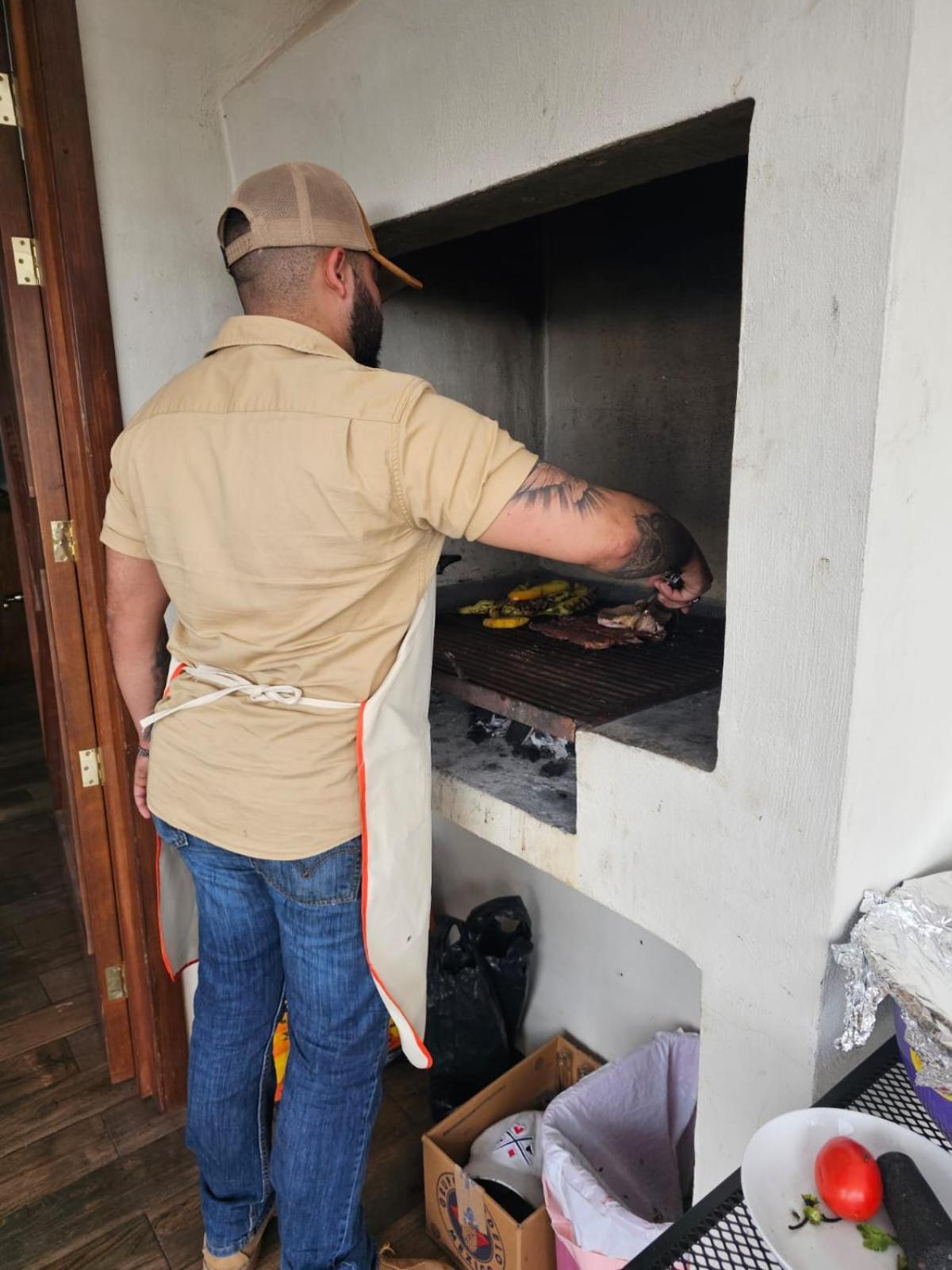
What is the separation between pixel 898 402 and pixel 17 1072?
2636mm

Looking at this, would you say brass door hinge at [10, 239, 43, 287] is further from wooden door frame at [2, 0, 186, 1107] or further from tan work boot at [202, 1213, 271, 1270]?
tan work boot at [202, 1213, 271, 1270]

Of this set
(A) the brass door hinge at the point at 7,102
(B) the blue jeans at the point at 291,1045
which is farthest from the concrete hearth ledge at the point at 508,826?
(A) the brass door hinge at the point at 7,102

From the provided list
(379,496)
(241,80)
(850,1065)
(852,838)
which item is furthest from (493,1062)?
(241,80)

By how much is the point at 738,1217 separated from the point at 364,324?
1240 millimetres

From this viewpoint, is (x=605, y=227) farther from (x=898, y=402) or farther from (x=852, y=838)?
(x=852, y=838)

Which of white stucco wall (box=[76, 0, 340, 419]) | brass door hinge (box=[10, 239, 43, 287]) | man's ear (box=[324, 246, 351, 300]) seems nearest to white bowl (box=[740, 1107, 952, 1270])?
man's ear (box=[324, 246, 351, 300])

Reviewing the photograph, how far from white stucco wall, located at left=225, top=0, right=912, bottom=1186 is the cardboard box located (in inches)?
24.0

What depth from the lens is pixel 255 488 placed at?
3.65ft

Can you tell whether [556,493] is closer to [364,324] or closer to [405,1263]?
[364,324]

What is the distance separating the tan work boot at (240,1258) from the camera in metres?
1.64

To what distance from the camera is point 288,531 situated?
1.12m

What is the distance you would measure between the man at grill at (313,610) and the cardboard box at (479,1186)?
0.22m

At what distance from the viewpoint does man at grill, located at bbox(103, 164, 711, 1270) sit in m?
1.07

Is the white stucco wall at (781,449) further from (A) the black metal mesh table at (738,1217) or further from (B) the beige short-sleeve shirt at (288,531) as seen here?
(B) the beige short-sleeve shirt at (288,531)
